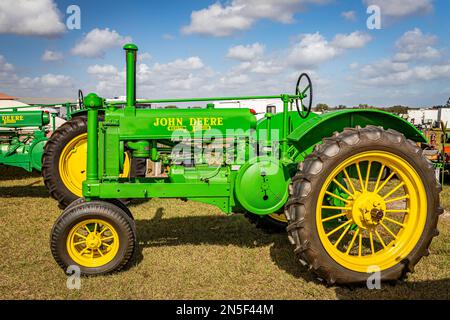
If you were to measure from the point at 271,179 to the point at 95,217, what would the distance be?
155 centimetres

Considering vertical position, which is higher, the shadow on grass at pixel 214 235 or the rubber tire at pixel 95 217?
the rubber tire at pixel 95 217

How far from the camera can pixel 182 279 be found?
3.33 metres

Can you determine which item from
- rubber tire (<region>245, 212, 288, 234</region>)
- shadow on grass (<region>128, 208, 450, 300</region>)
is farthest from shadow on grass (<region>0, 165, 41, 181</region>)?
rubber tire (<region>245, 212, 288, 234</region>)

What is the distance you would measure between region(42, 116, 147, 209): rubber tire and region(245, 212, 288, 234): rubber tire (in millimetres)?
2338

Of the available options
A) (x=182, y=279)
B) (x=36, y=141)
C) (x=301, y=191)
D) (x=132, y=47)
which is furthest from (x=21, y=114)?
(x=301, y=191)

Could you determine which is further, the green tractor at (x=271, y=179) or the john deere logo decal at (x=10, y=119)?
the john deere logo decal at (x=10, y=119)

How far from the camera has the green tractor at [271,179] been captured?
2996mm

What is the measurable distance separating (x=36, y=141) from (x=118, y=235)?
4.63 metres

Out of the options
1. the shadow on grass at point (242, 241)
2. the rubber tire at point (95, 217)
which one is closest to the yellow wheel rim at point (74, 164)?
the shadow on grass at point (242, 241)

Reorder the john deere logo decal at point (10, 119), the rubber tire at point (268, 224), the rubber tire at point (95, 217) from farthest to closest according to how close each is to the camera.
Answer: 1. the john deere logo decal at point (10, 119)
2. the rubber tire at point (268, 224)
3. the rubber tire at point (95, 217)

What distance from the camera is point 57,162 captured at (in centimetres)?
589

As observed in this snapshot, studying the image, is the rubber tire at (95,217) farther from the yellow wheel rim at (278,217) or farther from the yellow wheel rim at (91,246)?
the yellow wheel rim at (278,217)

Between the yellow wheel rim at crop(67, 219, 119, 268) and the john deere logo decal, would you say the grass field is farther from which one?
the john deere logo decal

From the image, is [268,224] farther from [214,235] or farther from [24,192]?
[24,192]
